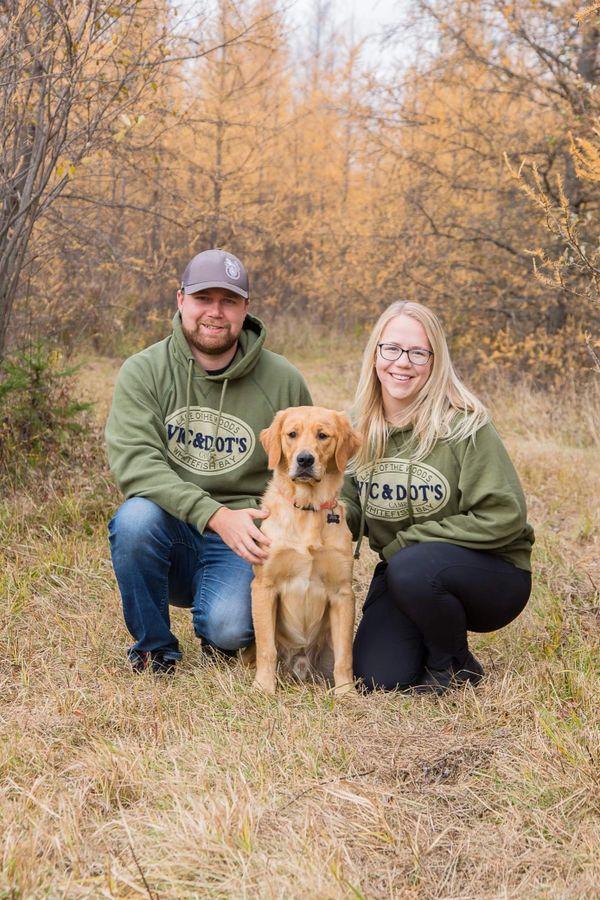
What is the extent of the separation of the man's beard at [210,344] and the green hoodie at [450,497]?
2.54 ft

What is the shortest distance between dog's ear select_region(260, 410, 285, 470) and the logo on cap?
62 cm

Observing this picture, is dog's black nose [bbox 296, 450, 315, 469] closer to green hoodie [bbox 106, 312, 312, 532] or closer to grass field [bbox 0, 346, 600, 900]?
green hoodie [bbox 106, 312, 312, 532]

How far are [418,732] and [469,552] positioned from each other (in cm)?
72

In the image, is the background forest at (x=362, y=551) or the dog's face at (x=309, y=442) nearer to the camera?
the background forest at (x=362, y=551)

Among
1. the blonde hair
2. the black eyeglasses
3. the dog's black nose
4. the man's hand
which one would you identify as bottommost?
the man's hand

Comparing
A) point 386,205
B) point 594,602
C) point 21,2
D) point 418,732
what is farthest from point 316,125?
point 418,732

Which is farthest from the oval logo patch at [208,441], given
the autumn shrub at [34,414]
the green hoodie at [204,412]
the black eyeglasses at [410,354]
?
the autumn shrub at [34,414]

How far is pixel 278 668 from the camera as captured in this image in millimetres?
3402

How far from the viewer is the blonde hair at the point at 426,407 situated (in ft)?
10.4

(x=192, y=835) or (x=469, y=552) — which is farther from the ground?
(x=469, y=552)

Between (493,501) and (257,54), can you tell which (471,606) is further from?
(257,54)

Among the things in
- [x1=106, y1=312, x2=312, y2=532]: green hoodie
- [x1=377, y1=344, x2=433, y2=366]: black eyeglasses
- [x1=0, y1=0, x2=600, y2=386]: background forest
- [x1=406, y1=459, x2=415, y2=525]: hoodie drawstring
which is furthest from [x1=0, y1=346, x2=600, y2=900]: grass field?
[x1=0, y1=0, x2=600, y2=386]: background forest

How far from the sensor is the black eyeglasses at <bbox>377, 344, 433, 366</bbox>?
3.21 m

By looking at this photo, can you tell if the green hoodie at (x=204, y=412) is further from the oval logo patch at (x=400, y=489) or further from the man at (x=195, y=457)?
the oval logo patch at (x=400, y=489)
